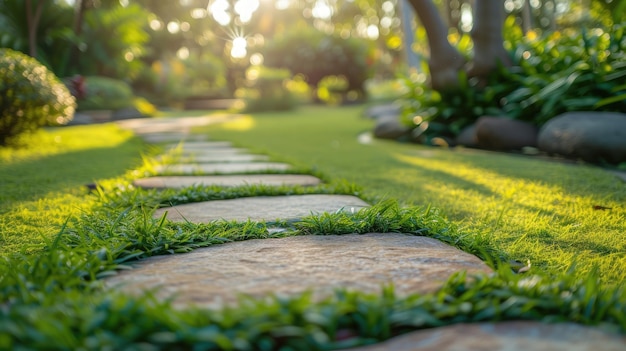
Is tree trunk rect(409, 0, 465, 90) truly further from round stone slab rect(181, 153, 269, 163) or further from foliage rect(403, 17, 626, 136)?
round stone slab rect(181, 153, 269, 163)

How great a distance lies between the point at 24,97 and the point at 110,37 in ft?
29.2

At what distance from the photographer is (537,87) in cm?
421

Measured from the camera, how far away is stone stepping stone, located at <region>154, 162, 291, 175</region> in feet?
9.61

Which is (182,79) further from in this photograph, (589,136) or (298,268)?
(298,268)

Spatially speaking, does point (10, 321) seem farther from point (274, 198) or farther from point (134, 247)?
point (274, 198)

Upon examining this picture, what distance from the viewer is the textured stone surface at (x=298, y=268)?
1029 mm

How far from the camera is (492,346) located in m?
0.81

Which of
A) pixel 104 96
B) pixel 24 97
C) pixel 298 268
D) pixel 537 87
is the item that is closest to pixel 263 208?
pixel 298 268

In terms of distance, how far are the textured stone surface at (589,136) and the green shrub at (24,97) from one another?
14.1 feet

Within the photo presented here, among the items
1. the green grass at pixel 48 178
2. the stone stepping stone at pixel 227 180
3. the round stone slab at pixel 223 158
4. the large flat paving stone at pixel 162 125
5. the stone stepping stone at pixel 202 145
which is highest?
the large flat paving stone at pixel 162 125

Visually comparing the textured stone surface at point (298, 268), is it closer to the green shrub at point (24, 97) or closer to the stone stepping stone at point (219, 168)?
the stone stepping stone at point (219, 168)

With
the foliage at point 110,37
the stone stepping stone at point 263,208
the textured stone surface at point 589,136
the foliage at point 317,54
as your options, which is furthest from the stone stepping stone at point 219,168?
the foliage at point 317,54

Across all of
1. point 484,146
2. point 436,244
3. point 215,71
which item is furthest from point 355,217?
point 215,71

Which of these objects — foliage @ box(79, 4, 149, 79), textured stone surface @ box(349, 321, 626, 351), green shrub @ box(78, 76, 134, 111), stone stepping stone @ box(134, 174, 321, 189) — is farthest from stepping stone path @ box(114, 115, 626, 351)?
foliage @ box(79, 4, 149, 79)
